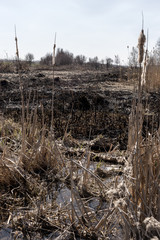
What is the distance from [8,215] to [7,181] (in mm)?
392

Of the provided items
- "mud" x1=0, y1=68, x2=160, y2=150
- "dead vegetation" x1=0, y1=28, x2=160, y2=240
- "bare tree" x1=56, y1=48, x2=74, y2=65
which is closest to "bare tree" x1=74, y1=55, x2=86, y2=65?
"bare tree" x1=56, y1=48, x2=74, y2=65

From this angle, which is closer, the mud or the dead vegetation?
the dead vegetation

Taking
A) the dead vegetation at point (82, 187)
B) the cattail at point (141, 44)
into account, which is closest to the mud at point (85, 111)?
the dead vegetation at point (82, 187)

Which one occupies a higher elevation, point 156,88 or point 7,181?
point 156,88

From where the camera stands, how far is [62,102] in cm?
595

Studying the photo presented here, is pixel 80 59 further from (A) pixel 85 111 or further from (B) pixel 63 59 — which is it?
(A) pixel 85 111

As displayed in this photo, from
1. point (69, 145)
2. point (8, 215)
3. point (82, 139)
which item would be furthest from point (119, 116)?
point (8, 215)

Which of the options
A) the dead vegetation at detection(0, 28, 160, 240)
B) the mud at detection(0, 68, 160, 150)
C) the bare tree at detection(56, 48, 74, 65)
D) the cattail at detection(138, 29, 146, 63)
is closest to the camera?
the cattail at detection(138, 29, 146, 63)

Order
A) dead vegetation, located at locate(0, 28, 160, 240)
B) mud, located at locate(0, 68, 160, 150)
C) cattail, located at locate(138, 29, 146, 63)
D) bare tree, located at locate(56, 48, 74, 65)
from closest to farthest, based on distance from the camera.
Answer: cattail, located at locate(138, 29, 146, 63) → dead vegetation, located at locate(0, 28, 160, 240) → mud, located at locate(0, 68, 160, 150) → bare tree, located at locate(56, 48, 74, 65)

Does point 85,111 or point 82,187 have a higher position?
point 85,111

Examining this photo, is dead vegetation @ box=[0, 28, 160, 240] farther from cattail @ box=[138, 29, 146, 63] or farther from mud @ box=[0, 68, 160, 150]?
mud @ box=[0, 68, 160, 150]

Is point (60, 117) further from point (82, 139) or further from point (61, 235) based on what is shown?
point (61, 235)

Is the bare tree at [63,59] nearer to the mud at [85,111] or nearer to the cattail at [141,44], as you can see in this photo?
the mud at [85,111]

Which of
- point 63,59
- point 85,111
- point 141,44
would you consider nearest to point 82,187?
point 141,44
